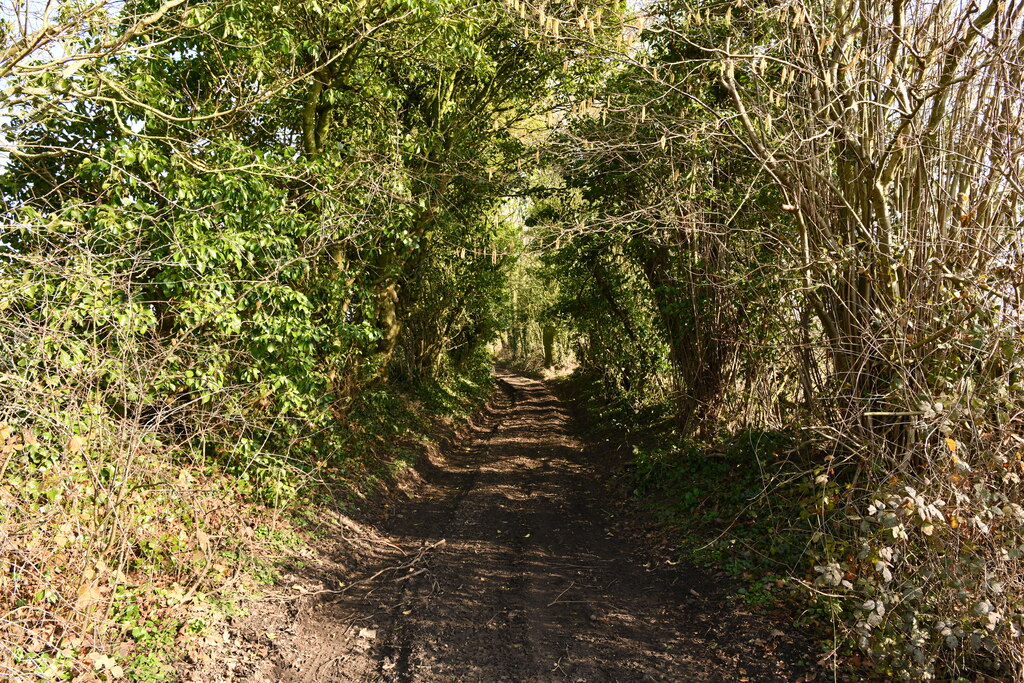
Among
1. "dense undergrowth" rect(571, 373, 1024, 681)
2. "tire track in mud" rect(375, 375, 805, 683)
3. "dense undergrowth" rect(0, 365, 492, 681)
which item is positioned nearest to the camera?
"dense undergrowth" rect(571, 373, 1024, 681)

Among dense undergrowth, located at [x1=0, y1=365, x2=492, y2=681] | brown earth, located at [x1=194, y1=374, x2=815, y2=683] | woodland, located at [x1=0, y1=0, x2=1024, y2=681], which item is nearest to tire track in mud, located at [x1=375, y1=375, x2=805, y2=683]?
brown earth, located at [x1=194, y1=374, x2=815, y2=683]

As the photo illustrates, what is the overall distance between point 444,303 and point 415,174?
8695 mm

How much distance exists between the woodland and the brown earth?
628 millimetres

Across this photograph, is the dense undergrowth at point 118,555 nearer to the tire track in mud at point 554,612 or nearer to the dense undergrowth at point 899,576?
the tire track in mud at point 554,612

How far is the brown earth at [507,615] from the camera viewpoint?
536 centimetres

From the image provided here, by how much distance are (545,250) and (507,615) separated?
4625 mm

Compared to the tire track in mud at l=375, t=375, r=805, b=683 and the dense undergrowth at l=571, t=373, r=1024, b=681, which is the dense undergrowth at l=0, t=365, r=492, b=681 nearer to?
the tire track in mud at l=375, t=375, r=805, b=683

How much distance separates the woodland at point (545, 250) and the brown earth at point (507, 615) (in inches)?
24.7

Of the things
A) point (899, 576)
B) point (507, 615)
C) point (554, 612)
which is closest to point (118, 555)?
point (507, 615)

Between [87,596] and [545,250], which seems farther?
[545,250]

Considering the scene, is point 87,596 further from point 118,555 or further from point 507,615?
point 507,615

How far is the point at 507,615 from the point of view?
251 inches

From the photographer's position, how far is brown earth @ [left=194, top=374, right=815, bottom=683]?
5359 millimetres

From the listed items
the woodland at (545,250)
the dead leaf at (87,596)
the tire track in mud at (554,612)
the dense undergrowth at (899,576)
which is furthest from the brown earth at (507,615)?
the dead leaf at (87,596)
